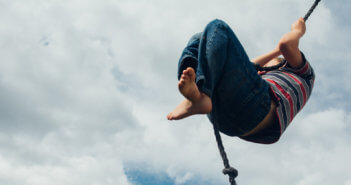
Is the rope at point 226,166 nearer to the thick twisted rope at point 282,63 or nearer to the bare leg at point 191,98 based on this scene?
the bare leg at point 191,98

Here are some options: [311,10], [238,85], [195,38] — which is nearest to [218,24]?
[195,38]

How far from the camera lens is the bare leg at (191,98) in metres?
2.52

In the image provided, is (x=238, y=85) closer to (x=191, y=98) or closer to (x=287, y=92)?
(x=191, y=98)

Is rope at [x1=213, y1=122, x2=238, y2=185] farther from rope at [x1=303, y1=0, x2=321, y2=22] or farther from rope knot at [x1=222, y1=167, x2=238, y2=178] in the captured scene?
rope at [x1=303, y1=0, x2=321, y2=22]

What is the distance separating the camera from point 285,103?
3.07 m

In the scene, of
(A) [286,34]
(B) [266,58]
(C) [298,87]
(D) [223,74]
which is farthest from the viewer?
(B) [266,58]

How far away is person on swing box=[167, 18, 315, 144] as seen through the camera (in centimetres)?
265

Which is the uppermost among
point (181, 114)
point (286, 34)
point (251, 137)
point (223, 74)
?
point (286, 34)

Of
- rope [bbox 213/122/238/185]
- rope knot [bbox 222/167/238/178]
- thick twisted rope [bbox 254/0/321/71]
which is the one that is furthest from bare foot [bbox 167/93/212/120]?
thick twisted rope [bbox 254/0/321/71]

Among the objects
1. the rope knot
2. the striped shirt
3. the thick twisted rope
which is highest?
the thick twisted rope

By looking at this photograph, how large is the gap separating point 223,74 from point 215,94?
0.18 metres

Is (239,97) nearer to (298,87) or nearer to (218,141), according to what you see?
(218,141)

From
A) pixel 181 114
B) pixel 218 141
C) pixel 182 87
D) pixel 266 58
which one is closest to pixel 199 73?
pixel 182 87

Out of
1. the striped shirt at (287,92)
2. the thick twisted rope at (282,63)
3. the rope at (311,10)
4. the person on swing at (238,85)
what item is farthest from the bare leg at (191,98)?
the rope at (311,10)
